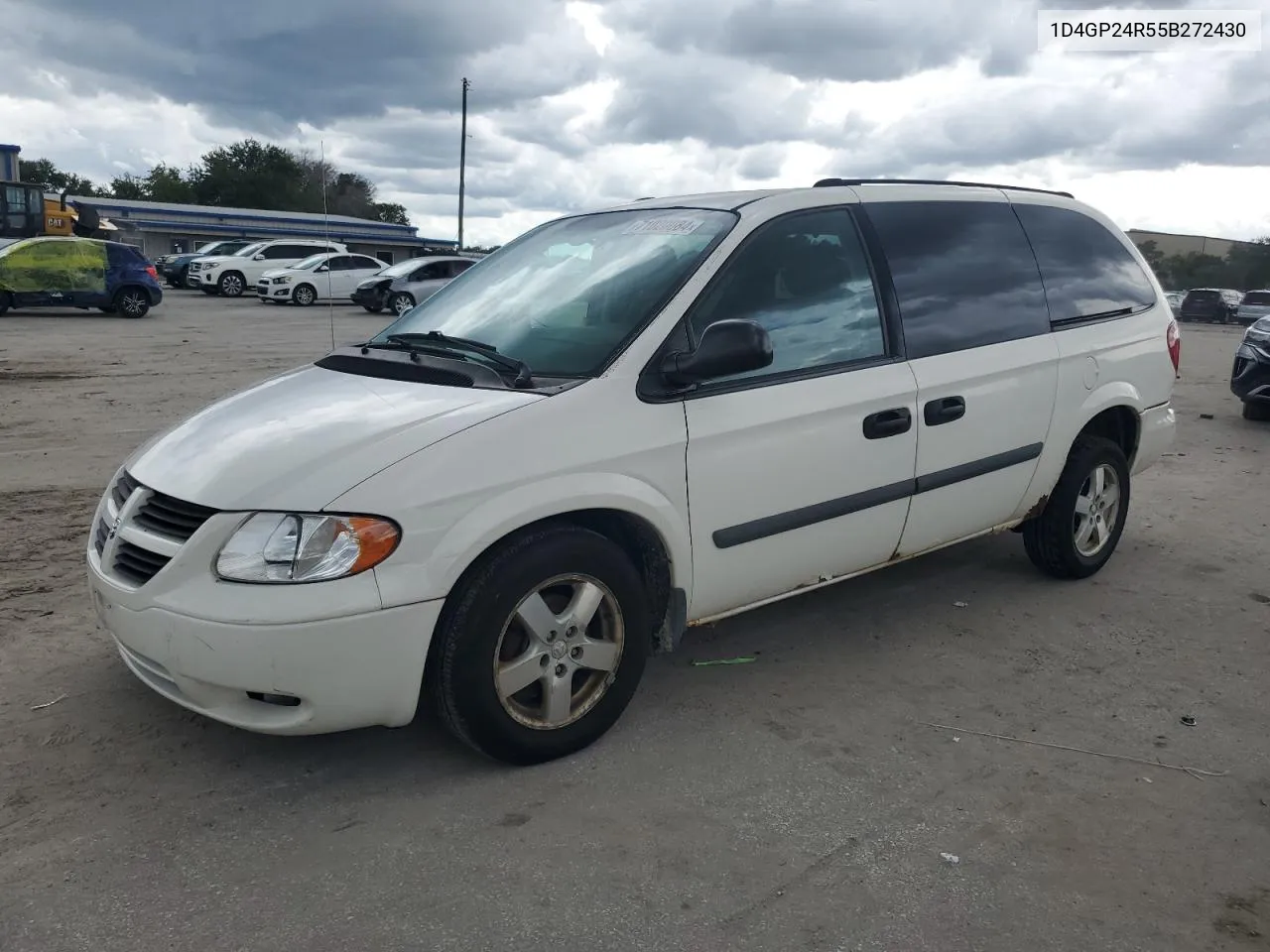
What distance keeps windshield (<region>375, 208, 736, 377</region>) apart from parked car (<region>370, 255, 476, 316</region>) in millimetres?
20762

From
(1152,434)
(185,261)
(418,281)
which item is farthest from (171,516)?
(185,261)

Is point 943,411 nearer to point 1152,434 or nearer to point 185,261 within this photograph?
point 1152,434

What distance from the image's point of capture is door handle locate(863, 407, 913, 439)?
3896mm

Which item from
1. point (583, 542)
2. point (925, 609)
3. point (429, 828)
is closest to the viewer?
point (429, 828)

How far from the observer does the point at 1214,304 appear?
39094 millimetres

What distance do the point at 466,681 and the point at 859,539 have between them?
5.56 ft

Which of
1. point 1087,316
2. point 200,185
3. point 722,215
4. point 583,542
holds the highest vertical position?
point 200,185

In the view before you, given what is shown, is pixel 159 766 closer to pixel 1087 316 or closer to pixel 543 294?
pixel 543 294

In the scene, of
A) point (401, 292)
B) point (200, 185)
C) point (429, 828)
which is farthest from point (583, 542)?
point (200, 185)

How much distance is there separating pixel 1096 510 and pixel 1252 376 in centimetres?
664

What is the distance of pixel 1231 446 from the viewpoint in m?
9.41

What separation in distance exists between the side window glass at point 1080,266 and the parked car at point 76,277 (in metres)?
20.6

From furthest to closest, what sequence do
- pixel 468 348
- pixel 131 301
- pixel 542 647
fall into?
1. pixel 131 301
2. pixel 468 348
3. pixel 542 647

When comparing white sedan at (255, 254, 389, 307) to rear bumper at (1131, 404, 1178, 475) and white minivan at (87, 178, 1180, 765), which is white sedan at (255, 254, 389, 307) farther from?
white minivan at (87, 178, 1180, 765)
